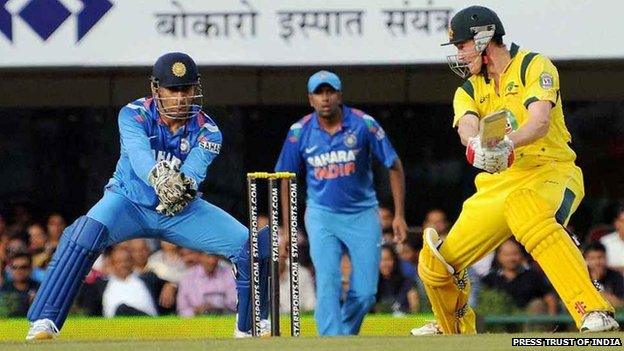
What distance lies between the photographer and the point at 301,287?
13.6 m

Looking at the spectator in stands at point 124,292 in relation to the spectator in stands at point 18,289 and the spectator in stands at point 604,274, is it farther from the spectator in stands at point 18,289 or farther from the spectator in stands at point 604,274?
the spectator in stands at point 604,274

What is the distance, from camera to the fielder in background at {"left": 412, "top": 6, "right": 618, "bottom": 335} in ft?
28.3

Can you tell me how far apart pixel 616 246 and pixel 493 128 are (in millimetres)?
5420

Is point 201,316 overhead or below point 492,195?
below

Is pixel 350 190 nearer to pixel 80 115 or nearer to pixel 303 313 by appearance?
pixel 303 313

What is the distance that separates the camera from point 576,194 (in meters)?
9.02

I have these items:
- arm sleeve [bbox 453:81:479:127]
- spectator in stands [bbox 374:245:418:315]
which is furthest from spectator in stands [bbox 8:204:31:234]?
arm sleeve [bbox 453:81:479:127]

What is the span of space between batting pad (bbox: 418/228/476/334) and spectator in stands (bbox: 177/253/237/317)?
3.99 m

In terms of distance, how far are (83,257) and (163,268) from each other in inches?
172

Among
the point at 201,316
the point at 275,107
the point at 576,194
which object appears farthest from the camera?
the point at 275,107

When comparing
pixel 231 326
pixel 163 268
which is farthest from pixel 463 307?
pixel 163 268

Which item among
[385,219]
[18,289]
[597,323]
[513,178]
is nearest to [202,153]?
[513,178]

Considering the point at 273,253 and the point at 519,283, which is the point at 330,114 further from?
the point at 273,253

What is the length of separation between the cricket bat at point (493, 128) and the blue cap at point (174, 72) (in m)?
1.92
